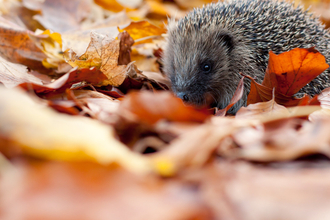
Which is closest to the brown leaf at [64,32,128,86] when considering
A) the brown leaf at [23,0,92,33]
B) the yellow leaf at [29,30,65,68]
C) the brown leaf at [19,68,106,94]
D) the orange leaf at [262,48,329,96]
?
the brown leaf at [19,68,106,94]

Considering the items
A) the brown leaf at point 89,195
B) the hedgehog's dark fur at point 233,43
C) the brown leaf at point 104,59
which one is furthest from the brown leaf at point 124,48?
the brown leaf at point 89,195

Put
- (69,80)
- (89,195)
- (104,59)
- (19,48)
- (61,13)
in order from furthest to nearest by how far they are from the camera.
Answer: (61,13), (19,48), (104,59), (69,80), (89,195)

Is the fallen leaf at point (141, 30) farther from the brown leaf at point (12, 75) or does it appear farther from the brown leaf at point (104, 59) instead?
the brown leaf at point (12, 75)

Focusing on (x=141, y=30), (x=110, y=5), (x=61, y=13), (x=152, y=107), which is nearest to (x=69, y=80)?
(x=152, y=107)

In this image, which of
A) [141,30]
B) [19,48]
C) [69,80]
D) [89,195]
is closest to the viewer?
[89,195]

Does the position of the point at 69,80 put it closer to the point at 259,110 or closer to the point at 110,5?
the point at 259,110

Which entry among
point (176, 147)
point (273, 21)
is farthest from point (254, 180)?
point (273, 21)
